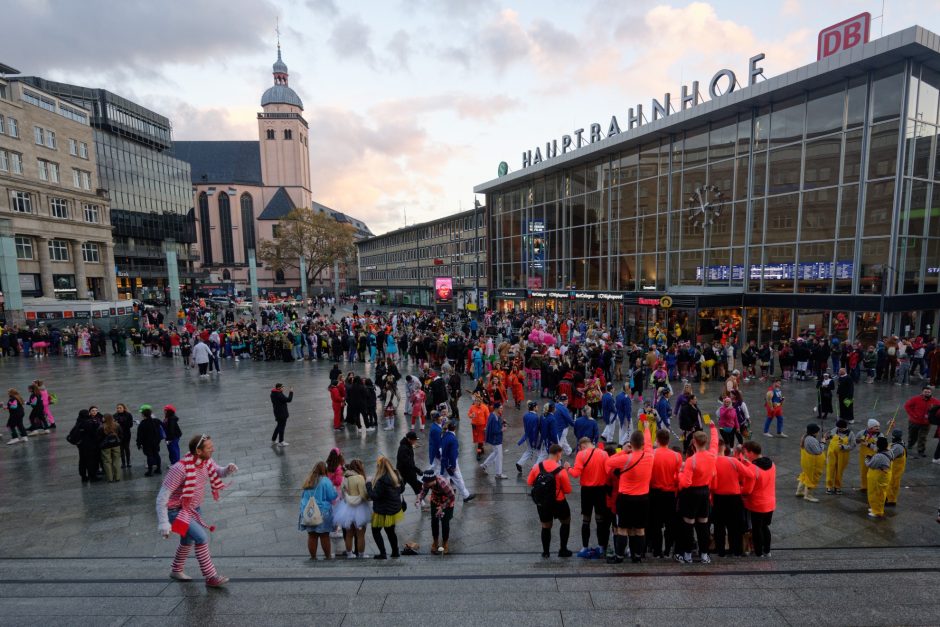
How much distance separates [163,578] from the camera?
541 centimetres

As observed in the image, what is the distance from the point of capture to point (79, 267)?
146ft

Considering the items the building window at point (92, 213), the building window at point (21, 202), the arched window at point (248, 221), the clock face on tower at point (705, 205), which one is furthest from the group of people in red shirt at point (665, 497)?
the arched window at point (248, 221)

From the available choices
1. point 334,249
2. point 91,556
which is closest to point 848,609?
point 91,556

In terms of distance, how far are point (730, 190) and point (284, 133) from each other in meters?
98.3

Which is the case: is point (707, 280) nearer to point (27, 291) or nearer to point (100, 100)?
point (27, 291)

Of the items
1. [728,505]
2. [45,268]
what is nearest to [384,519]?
[728,505]

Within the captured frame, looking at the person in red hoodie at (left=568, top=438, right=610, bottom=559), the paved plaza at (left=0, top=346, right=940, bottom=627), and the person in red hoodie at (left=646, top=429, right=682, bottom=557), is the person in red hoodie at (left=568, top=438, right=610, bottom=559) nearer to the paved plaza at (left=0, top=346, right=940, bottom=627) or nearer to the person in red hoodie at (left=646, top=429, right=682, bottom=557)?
the paved plaza at (left=0, top=346, right=940, bottom=627)

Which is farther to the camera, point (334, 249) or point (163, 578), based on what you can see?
point (334, 249)

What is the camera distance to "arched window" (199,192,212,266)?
98.1 m

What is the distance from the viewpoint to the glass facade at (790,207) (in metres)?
19.0

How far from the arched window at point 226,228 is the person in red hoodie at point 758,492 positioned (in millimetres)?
109063

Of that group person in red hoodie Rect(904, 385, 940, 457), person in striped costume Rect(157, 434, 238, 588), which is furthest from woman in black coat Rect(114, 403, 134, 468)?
person in red hoodie Rect(904, 385, 940, 457)

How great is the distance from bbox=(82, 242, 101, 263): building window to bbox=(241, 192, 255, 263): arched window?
5260 cm

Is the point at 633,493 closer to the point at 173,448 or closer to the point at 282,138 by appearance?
the point at 173,448
